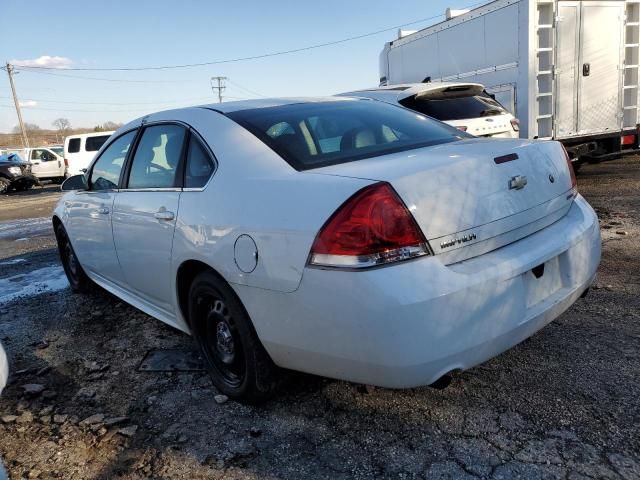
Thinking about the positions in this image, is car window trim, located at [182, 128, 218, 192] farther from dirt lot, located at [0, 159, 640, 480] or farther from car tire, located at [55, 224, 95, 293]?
car tire, located at [55, 224, 95, 293]

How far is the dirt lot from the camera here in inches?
88.8

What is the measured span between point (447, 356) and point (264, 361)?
903 mm

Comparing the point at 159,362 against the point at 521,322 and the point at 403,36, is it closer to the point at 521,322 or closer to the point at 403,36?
the point at 521,322

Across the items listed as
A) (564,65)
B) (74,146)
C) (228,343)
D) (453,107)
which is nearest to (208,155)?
(228,343)

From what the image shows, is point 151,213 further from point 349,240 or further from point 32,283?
point 32,283

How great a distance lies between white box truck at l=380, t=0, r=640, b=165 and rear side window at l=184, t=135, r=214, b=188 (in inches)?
254

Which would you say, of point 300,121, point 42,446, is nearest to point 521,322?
point 300,121

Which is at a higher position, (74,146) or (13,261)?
(74,146)

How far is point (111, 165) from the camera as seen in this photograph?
400 centimetres

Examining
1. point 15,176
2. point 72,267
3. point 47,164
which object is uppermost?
point 47,164

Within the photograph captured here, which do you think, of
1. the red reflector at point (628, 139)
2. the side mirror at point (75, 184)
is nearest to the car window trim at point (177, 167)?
the side mirror at point (75, 184)

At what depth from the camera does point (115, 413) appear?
9.36ft

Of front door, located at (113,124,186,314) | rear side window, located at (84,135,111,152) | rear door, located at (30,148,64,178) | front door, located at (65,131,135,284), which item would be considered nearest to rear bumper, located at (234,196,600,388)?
front door, located at (113,124,186,314)

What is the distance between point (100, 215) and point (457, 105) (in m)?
4.47
